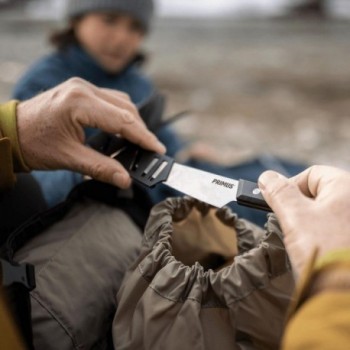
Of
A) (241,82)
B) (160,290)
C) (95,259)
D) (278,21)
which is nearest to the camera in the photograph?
(160,290)

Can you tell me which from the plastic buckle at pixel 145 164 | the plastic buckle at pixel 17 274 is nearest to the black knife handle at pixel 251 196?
the plastic buckle at pixel 145 164

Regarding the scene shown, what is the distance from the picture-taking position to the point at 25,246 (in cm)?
61

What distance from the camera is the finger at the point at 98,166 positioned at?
2.23 feet

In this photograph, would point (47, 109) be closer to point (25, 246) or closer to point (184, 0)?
point (25, 246)

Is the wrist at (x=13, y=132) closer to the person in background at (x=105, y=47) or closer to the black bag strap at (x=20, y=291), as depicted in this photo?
the black bag strap at (x=20, y=291)

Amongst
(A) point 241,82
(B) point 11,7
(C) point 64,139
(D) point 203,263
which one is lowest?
(B) point 11,7

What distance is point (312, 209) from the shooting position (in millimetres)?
467

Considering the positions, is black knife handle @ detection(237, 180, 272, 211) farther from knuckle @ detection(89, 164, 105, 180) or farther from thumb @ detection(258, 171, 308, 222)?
knuckle @ detection(89, 164, 105, 180)

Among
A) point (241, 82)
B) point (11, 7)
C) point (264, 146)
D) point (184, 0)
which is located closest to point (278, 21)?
point (184, 0)

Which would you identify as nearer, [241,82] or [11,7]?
[241,82]

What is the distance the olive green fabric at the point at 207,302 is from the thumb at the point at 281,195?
0.16 ft

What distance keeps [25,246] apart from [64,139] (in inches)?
6.0

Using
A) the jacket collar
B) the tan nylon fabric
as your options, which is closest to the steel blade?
the tan nylon fabric

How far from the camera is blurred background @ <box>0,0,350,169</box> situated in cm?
227
